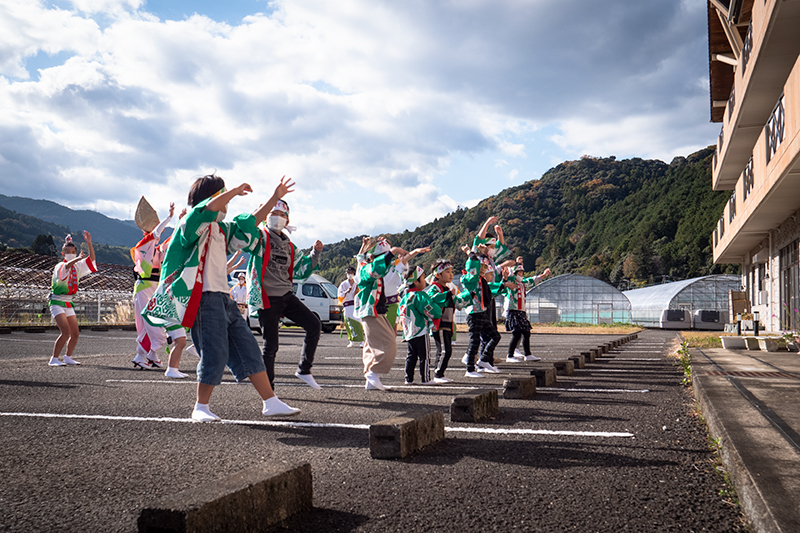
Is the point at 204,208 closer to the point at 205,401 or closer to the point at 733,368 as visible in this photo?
the point at 205,401

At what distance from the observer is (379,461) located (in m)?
3.42

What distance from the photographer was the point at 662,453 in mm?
3646

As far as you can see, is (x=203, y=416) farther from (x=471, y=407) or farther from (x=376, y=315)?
(x=376, y=315)

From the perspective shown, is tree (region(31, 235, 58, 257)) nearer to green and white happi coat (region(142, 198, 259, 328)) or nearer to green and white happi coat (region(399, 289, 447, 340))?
green and white happi coat (region(399, 289, 447, 340))

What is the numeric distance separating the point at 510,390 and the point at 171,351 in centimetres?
493

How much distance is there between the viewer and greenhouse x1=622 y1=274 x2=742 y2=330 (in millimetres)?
39987

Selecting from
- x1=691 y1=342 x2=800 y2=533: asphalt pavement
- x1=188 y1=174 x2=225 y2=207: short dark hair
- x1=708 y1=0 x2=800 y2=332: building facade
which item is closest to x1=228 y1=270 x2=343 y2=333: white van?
x1=708 y1=0 x2=800 y2=332: building facade

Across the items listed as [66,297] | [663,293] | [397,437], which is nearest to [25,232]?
[663,293]

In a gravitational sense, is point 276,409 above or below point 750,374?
below

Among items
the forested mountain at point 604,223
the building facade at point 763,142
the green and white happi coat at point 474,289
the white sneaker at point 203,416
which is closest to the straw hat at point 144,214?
the green and white happi coat at point 474,289

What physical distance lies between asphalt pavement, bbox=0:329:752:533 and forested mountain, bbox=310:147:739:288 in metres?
64.2

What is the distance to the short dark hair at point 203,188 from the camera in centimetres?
482

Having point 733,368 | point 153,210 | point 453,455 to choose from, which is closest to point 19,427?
point 453,455

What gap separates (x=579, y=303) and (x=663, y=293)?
253 inches
